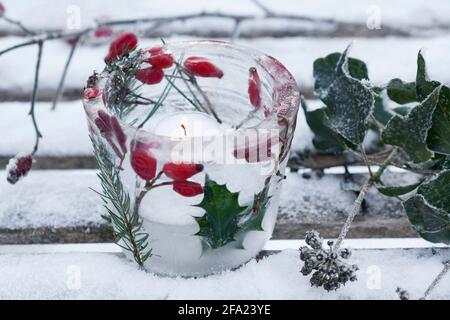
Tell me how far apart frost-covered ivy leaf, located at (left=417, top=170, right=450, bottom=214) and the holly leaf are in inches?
6.2

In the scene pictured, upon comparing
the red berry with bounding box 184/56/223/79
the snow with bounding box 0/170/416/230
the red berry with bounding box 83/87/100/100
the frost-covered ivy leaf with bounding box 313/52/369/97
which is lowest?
the snow with bounding box 0/170/416/230

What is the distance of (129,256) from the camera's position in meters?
0.71

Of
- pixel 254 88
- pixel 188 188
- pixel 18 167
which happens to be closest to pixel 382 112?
pixel 254 88

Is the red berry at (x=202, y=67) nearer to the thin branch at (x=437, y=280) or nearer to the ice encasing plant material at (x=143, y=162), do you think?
the ice encasing plant material at (x=143, y=162)

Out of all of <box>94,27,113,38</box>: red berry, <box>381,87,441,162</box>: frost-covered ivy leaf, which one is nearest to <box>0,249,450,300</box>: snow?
<box>381,87,441,162</box>: frost-covered ivy leaf

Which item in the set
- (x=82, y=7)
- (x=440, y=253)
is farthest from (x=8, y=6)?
(x=440, y=253)

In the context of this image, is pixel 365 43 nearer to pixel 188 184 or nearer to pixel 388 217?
pixel 388 217

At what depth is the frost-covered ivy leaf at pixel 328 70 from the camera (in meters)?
0.79

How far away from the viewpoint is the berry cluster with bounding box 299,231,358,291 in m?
0.66

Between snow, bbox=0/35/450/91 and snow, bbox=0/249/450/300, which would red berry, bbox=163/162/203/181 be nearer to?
snow, bbox=0/249/450/300

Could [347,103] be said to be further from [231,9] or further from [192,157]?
[231,9]

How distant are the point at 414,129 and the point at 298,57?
0.40 meters
